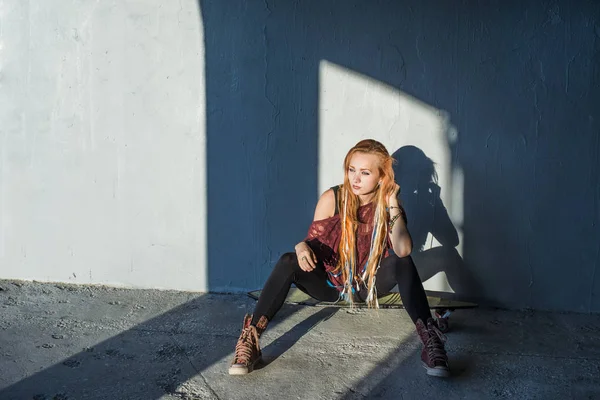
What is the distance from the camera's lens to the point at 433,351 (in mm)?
2766

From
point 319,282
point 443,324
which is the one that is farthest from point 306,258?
point 443,324

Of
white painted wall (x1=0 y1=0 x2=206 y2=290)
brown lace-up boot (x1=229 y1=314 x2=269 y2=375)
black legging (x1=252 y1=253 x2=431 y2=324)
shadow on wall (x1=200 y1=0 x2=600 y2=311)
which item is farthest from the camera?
white painted wall (x1=0 y1=0 x2=206 y2=290)

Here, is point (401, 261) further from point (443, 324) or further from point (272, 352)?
point (272, 352)

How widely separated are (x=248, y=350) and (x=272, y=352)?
246 mm

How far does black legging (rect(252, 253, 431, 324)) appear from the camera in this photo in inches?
114

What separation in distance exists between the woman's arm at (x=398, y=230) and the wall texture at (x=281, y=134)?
23.1 inches

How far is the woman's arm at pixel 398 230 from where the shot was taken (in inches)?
118

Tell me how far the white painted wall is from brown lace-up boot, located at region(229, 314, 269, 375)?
43.6 inches

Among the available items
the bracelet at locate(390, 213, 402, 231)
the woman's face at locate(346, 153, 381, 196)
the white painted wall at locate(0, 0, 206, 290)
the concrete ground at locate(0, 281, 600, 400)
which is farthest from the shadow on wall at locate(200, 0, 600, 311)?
the bracelet at locate(390, 213, 402, 231)

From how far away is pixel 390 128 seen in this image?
3.59 metres

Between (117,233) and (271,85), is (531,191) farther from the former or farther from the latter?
(117,233)

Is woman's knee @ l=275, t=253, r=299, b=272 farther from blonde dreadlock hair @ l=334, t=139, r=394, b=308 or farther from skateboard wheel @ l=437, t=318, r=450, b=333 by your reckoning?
skateboard wheel @ l=437, t=318, r=450, b=333

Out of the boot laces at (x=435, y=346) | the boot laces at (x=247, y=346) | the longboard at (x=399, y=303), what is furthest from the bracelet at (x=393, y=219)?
the boot laces at (x=247, y=346)

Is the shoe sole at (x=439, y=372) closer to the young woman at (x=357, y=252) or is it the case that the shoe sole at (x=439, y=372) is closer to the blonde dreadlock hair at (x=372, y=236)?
the young woman at (x=357, y=252)
